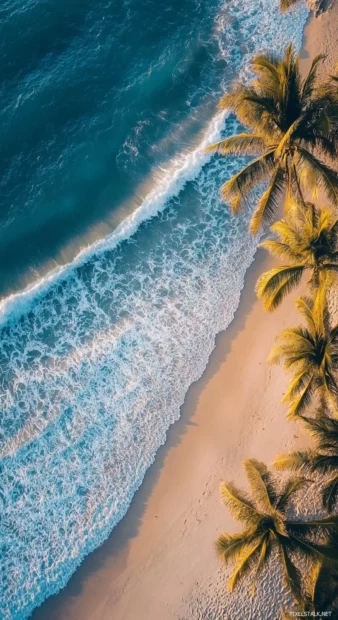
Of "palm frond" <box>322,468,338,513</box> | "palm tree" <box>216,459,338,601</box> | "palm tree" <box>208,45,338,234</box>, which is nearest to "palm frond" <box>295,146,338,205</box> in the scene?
"palm tree" <box>208,45,338,234</box>

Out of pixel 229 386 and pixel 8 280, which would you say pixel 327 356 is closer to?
pixel 229 386

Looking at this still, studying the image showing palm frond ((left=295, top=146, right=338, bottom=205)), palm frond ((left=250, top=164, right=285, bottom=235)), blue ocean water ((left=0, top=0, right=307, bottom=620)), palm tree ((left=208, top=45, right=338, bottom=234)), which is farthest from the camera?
blue ocean water ((left=0, top=0, right=307, bottom=620))

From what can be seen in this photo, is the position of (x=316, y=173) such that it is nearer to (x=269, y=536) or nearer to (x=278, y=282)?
(x=278, y=282)

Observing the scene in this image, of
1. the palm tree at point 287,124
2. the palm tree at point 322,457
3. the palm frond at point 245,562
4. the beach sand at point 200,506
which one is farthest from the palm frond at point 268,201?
the palm frond at point 245,562

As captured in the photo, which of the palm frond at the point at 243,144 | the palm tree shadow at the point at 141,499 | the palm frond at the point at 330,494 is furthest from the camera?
the palm tree shadow at the point at 141,499

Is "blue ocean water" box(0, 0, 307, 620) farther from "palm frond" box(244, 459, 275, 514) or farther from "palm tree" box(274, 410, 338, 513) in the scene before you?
"palm tree" box(274, 410, 338, 513)

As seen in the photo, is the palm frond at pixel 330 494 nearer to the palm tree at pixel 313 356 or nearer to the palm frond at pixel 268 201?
the palm tree at pixel 313 356
